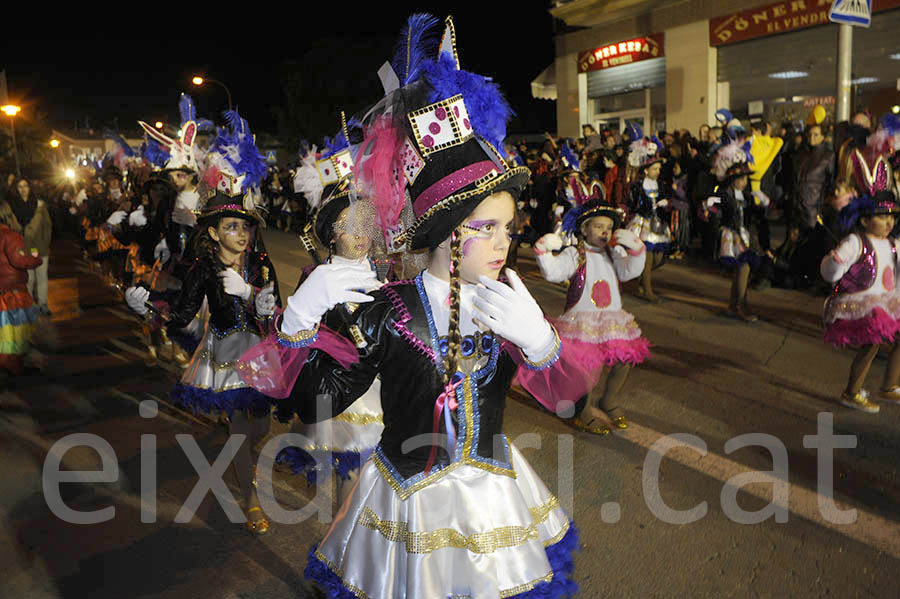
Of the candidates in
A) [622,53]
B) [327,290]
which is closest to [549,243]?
[327,290]

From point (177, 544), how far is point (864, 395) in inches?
208

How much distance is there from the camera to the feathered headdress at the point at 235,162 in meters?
5.13

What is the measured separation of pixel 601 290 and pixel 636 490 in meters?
1.60

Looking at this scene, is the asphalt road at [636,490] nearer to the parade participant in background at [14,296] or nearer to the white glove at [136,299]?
the parade participant in background at [14,296]

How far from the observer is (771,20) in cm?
1689

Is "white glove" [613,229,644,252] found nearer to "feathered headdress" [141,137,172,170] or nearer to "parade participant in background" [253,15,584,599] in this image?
"parade participant in background" [253,15,584,599]

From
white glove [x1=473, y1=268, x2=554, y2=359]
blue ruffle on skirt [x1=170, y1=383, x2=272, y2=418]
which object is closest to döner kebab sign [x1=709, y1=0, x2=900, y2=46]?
blue ruffle on skirt [x1=170, y1=383, x2=272, y2=418]

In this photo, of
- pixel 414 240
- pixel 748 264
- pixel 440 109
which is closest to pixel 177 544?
pixel 414 240

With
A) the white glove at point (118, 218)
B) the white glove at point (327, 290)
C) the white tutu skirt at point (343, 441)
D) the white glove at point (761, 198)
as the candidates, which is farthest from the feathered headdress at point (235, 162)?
the white glove at point (761, 198)

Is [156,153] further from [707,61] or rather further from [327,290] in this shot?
[707,61]

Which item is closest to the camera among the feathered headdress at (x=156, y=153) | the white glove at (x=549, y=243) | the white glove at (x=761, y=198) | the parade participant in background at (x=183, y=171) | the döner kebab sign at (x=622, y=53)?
the white glove at (x=549, y=243)

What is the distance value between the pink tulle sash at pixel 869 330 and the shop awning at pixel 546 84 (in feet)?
68.9

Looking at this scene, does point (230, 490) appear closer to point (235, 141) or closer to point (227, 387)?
point (227, 387)

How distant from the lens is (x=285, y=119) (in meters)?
41.7
